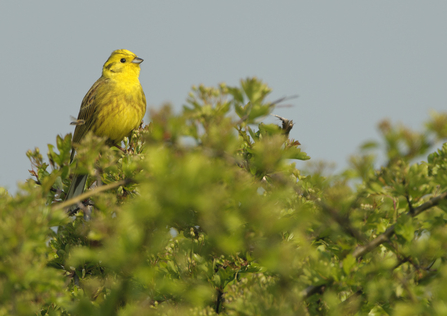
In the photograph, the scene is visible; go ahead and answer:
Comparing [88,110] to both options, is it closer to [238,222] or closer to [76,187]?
[76,187]

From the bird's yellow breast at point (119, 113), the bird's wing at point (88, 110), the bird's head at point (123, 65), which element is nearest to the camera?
the bird's yellow breast at point (119, 113)

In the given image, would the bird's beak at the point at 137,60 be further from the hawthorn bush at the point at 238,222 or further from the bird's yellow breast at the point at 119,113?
the hawthorn bush at the point at 238,222

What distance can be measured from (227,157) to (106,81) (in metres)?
6.33

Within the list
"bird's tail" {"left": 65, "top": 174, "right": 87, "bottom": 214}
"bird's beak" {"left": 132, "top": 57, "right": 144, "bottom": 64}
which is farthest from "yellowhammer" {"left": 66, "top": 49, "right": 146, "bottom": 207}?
"bird's tail" {"left": 65, "top": 174, "right": 87, "bottom": 214}

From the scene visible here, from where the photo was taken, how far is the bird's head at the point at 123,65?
7.81 meters

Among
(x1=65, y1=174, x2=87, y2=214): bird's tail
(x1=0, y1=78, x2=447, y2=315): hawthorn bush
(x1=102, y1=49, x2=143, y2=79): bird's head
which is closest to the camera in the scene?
(x1=0, y1=78, x2=447, y2=315): hawthorn bush

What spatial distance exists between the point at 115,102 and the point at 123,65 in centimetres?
94

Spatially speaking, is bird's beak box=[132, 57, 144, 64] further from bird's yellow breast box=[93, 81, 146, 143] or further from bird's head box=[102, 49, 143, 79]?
bird's yellow breast box=[93, 81, 146, 143]

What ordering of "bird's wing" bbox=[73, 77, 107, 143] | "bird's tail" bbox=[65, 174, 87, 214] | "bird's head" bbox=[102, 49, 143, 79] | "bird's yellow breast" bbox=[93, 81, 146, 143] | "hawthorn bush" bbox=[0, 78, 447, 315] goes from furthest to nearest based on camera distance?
"bird's head" bbox=[102, 49, 143, 79] < "bird's wing" bbox=[73, 77, 107, 143] < "bird's yellow breast" bbox=[93, 81, 146, 143] < "bird's tail" bbox=[65, 174, 87, 214] < "hawthorn bush" bbox=[0, 78, 447, 315]

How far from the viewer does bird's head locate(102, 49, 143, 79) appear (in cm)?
781

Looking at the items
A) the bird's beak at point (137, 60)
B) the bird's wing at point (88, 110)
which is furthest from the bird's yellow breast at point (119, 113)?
the bird's beak at point (137, 60)

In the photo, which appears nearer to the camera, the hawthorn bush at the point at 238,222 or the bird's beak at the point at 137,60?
the hawthorn bush at the point at 238,222

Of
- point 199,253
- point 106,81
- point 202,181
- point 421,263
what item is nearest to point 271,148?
point 202,181

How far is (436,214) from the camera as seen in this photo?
7.87 feet
